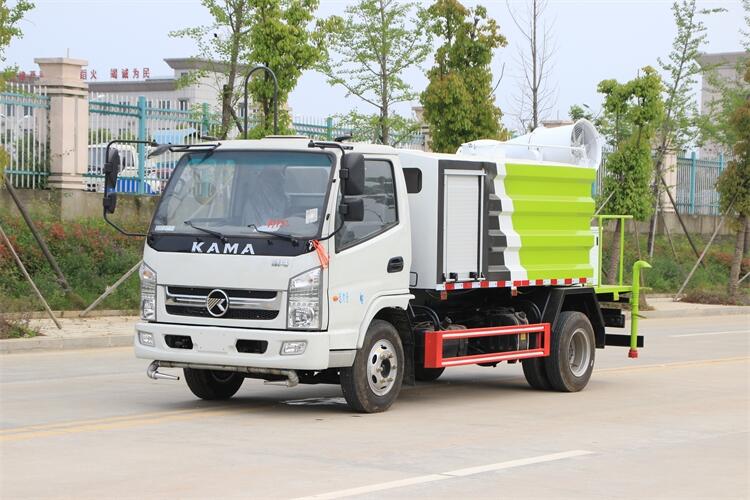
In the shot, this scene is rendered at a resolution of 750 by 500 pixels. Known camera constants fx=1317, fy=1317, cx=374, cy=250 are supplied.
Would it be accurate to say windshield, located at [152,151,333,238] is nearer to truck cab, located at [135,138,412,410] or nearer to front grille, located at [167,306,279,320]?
truck cab, located at [135,138,412,410]

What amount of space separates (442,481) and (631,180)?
879 inches

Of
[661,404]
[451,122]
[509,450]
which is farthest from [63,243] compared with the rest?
[509,450]

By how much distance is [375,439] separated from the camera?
10.8m

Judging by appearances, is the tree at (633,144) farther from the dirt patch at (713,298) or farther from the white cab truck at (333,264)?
the white cab truck at (333,264)

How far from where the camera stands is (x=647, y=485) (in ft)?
29.6

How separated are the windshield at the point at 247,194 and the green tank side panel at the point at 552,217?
9.38 ft

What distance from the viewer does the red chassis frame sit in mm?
13094

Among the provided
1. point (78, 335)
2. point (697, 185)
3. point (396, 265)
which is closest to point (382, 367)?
point (396, 265)

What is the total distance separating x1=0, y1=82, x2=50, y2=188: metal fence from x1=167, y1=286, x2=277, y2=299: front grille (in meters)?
14.4

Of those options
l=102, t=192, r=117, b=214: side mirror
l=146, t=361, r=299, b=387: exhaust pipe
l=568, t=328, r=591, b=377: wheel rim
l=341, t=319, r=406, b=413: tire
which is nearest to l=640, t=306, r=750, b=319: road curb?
l=568, t=328, r=591, b=377: wheel rim

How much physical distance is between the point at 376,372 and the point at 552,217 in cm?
351

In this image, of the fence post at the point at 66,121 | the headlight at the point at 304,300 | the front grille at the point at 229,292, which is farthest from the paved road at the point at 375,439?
the fence post at the point at 66,121

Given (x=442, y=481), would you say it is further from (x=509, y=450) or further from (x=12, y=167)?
(x=12, y=167)

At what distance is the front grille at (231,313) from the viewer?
11.7 meters
